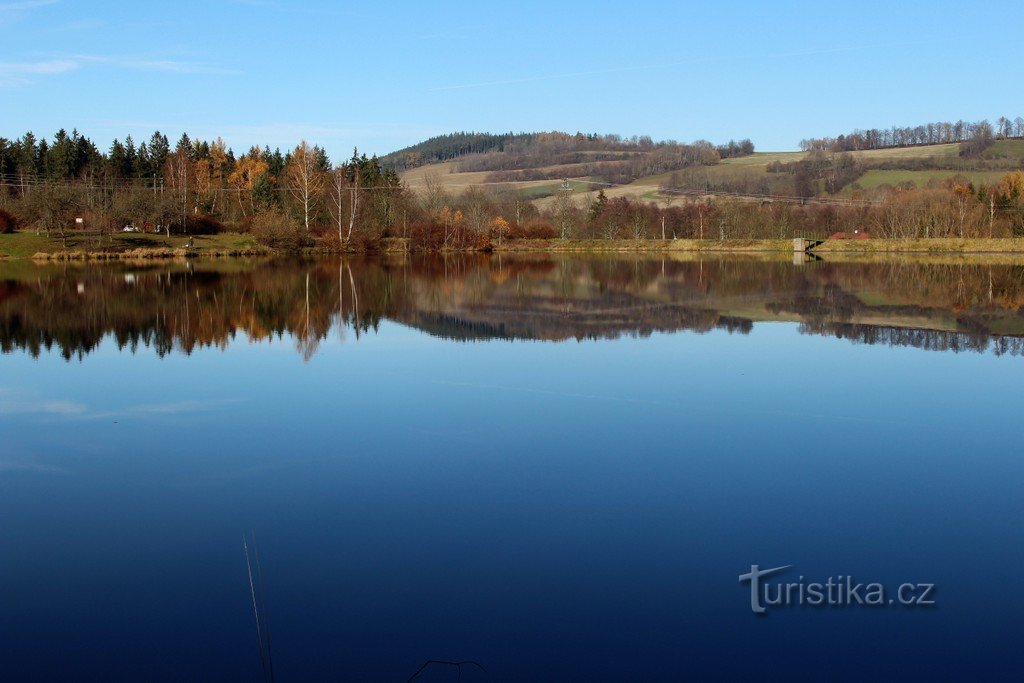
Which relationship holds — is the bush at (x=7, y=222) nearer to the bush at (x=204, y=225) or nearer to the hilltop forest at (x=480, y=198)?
the hilltop forest at (x=480, y=198)

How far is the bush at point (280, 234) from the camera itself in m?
50.3

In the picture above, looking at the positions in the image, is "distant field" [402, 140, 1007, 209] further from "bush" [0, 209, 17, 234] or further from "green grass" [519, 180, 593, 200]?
"bush" [0, 209, 17, 234]

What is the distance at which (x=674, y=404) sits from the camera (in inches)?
375

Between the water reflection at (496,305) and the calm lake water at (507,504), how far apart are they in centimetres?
88

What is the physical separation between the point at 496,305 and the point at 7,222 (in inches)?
1551

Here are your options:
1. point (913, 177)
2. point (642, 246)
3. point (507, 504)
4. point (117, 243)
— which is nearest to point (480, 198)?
point (642, 246)

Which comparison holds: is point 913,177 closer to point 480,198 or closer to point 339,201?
point 480,198

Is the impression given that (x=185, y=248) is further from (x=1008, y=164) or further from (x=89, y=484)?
(x=1008, y=164)

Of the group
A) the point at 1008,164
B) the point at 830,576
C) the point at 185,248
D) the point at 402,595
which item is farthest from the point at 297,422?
the point at 1008,164

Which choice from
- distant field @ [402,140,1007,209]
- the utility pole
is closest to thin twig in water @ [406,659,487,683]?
the utility pole

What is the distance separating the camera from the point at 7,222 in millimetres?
49250

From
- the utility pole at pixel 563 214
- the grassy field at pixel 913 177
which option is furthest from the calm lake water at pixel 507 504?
the grassy field at pixel 913 177

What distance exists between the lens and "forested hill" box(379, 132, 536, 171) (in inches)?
5477

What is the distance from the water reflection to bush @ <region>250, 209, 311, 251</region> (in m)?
15.5
